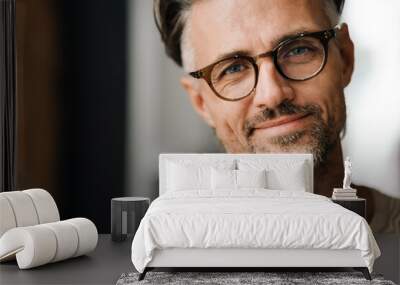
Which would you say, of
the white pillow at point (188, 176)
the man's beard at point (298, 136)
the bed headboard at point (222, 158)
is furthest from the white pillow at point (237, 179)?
the man's beard at point (298, 136)

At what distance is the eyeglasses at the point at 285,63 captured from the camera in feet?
20.8

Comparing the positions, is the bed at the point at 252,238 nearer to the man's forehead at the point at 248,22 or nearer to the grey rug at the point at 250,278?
the grey rug at the point at 250,278

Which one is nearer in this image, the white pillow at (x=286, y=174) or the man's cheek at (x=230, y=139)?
the white pillow at (x=286, y=174)

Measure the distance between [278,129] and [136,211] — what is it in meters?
1.66

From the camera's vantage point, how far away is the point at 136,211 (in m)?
6.17

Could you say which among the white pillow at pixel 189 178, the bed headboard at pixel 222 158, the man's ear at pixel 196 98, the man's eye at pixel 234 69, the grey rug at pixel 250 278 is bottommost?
the grey rug at pixel 250 278

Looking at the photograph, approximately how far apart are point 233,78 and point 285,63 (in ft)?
1.78

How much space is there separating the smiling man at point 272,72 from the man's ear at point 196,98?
1cm

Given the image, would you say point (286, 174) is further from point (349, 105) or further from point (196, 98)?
point (196, 98)

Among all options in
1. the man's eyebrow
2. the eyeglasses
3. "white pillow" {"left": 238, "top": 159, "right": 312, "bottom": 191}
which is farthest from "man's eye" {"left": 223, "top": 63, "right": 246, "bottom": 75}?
"white pillow" {"left": 238, "top": 159, "right": 312, "bottom": 191}

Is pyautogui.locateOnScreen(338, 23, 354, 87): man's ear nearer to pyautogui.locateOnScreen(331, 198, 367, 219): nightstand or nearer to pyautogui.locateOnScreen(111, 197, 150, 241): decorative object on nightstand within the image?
pyautogui.locateOnScreen(331, 198, 367, 219): nightstand

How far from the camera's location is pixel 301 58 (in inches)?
251

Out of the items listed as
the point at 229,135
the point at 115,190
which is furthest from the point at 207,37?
the point at 115,190

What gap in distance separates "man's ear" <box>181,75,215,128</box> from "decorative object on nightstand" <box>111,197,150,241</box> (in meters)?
1.15
